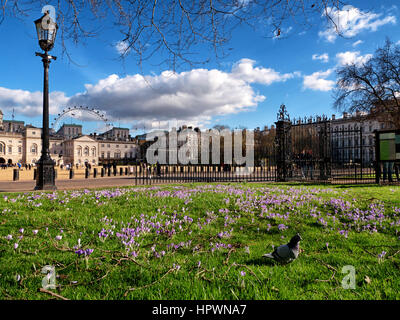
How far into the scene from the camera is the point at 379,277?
2479 millimetres

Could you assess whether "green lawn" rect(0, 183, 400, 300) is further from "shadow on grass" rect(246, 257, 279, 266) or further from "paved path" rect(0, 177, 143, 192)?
"paved path" rect(0, 177, 143, 192)

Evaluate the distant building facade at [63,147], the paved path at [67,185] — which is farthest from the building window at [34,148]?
the paved path at [67,185]

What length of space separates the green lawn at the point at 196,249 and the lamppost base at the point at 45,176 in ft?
15.6

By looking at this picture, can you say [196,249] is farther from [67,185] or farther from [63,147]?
[63,147]

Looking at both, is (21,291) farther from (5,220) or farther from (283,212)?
(283,212)

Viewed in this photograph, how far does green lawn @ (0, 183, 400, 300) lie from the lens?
2.21 meters

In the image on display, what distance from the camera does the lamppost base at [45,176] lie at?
10500mm

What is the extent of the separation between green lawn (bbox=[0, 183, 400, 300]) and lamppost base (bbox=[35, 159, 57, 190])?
475 cm

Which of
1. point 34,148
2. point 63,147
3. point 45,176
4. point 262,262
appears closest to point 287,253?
point 262,262

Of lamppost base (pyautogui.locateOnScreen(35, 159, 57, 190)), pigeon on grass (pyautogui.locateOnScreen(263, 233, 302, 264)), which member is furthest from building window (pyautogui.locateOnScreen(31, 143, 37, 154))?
pigeon on grass (pyautogui.locateOnScreen(263, 233, 302, 264))

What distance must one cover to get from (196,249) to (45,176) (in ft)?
32.5

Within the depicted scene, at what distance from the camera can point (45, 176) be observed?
10.6 meters

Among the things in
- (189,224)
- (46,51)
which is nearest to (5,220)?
(189,224)
